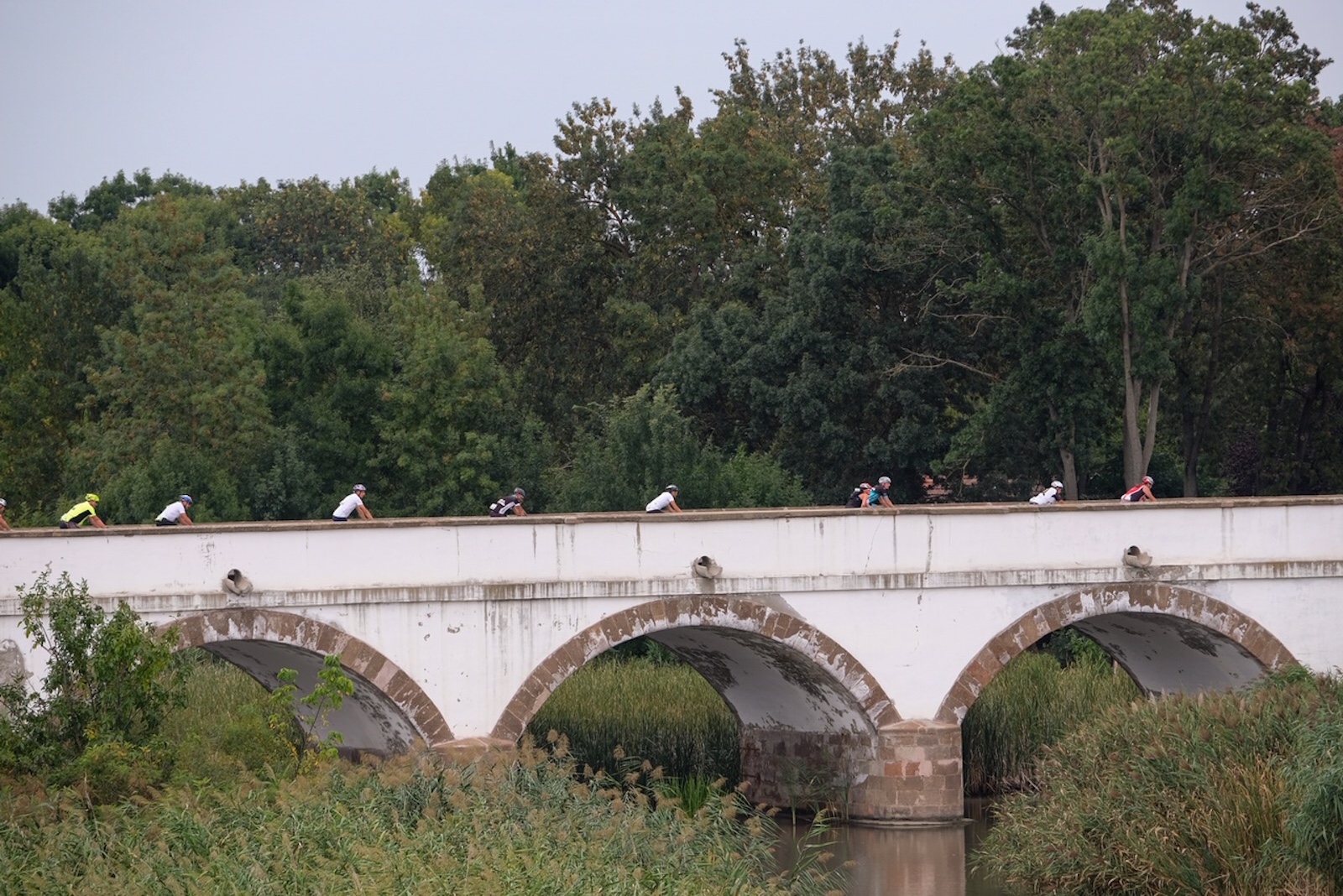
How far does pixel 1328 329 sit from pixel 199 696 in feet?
59.4

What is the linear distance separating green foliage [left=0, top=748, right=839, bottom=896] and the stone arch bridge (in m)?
3.09

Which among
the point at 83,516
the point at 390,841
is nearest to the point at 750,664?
the point at 83,516

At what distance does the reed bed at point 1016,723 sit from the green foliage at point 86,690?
10.1 m

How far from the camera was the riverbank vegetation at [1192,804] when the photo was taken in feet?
49.6

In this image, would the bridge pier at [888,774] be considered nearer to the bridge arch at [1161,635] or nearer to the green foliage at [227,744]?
the bridge arch at [1161,635]

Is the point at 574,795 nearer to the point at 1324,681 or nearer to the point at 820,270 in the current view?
the point at 1324,681

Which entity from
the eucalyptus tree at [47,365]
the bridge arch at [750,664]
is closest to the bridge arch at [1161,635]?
the bridge arch at [750,664]

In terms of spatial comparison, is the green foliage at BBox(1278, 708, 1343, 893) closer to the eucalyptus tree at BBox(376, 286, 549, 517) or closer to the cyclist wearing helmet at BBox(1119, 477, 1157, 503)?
the cyclist wearing helmet at BBox(1119, 477, 1157, 503)

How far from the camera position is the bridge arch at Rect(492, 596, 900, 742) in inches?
739

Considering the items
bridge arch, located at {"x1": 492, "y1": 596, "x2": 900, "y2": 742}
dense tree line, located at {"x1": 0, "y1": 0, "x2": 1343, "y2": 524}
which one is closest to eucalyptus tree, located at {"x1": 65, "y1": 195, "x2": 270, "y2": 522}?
dense tree line, located at {"x1": 0, "y1": 0, "x2": 1343, "y2": 524}

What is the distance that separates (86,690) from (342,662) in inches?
124

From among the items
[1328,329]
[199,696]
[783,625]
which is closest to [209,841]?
[783,625]

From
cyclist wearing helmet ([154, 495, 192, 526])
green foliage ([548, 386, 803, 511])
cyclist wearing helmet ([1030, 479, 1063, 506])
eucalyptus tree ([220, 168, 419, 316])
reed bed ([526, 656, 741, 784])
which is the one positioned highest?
eucalyptus tree ([220, 168, 419, 316])

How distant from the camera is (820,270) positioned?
3178 centimetres
